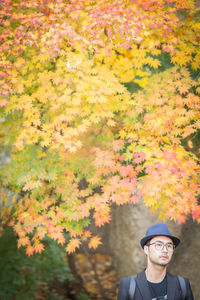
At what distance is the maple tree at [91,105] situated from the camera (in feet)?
17.4

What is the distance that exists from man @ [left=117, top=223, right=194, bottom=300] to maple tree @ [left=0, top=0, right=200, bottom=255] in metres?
2.03

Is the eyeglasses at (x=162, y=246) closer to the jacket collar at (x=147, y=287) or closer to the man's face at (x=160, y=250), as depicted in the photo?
the man's face at (x=160, y=250)

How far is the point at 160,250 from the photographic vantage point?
2721 millimetres

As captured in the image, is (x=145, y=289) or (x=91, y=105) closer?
(x=145, y=289)

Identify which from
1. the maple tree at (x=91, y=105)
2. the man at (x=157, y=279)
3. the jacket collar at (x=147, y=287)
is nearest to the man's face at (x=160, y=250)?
the man at (x=157, y=279)

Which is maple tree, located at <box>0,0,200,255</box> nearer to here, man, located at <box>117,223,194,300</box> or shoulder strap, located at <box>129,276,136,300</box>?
man, located at <box>117,223,194,300</box>

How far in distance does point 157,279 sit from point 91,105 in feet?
12.2

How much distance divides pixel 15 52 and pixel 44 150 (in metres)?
2.17

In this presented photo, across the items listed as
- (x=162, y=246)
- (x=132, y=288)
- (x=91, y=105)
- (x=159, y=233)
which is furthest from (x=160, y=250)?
(x=91, y=105)

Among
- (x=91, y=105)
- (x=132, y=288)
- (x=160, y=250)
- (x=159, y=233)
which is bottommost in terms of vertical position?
(x=132, y=288)

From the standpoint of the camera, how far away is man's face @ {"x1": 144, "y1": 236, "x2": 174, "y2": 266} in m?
2.70

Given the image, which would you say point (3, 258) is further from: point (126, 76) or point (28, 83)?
point (126, 76)

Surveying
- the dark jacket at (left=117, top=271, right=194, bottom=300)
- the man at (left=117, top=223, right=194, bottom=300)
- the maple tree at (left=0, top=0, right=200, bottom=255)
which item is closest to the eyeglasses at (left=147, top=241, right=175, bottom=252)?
the man at (left=117, top=223, right=194, bottom=300)

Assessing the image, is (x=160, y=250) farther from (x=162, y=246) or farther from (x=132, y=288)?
(x=132, y=288)
